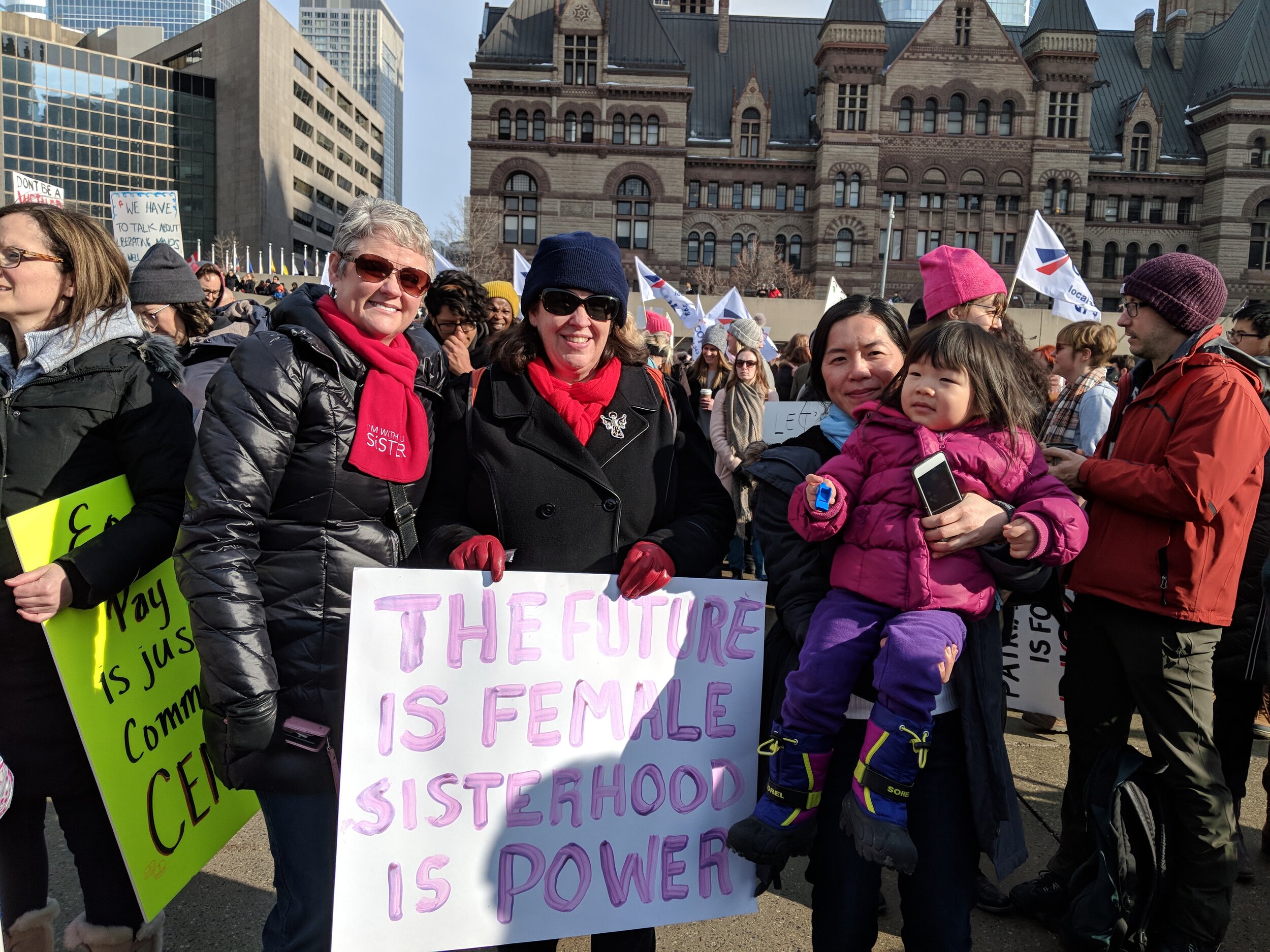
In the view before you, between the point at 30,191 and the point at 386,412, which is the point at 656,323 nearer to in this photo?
the point at 30,191

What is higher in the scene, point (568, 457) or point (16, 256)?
point (16, 256)

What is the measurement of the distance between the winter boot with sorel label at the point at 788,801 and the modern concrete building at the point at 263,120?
66293mm

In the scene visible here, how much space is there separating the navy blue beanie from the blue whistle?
2.45 feet

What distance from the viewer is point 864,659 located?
190 cm

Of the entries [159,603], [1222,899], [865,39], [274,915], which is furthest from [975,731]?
[865,39]

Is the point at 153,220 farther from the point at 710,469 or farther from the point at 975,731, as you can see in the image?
the point at 975,731

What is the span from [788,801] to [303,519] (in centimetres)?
133

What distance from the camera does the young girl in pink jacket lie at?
181 cm

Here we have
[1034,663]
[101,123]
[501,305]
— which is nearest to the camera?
[1034,663]

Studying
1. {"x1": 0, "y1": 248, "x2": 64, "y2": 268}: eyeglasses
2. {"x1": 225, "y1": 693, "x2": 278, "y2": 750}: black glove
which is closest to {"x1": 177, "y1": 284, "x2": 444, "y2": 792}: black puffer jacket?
{"x1": 225, "y1": 693, "x2": 278, "y2": 750}: black glove

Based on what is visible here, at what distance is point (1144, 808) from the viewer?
2469 mm

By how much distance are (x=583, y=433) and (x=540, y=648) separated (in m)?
0.57

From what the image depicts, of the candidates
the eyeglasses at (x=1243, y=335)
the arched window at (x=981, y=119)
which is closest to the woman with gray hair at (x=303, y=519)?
the eyeglasses at (x=1243, y=335)

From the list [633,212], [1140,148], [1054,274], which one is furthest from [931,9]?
[1054,274]
